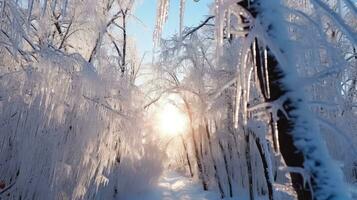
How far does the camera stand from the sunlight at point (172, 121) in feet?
50.5

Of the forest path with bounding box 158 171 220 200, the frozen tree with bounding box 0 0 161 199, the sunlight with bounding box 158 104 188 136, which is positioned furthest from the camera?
the sunlight with bounding box 158 104 188 136

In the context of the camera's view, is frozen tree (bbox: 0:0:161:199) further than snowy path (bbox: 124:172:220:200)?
No

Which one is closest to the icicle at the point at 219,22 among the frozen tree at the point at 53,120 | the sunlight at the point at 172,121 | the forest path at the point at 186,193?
the frozen tree at the point at 53,120

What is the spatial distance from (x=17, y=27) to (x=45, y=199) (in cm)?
420

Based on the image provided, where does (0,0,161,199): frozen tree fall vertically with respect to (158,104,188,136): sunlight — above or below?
below

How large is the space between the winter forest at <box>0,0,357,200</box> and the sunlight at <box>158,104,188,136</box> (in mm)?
62

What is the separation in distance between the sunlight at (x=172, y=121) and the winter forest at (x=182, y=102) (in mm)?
62

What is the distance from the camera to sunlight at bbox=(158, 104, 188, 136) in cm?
1539

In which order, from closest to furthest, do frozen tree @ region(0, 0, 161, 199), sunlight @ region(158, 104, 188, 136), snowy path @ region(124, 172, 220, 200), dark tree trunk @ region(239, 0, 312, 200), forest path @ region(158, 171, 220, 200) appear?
1. dark tree trunk @ region(239, 0, 312, 200)
2. frozen tree @ region(0, 0, 161, 199)
3. snowy path @ region(124, 172, 220, 200)
4. forest path @ region(158, 171, 220, 200)
5. sunlight @ region(158, 104, 188, 136)

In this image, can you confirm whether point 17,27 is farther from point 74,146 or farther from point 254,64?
point 74,146

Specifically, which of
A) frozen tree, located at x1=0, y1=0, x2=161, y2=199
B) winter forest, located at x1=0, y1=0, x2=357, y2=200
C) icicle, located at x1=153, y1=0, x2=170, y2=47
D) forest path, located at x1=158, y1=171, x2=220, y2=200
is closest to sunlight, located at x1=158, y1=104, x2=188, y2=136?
winter forest, located at x1=0, y1=0, x2=357, y2=200

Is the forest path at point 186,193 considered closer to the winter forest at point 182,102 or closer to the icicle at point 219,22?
the winter forest at point 182,102

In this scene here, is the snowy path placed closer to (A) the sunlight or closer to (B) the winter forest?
(B) the winter forest

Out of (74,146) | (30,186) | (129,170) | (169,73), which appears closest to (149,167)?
(129,170)
